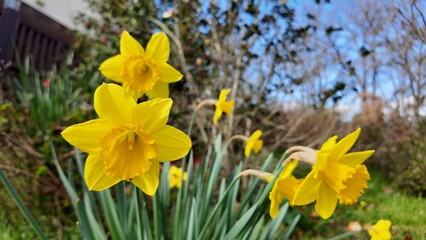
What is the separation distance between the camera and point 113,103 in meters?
0.82

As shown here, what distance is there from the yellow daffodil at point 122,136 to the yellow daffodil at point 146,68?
0.36 meters

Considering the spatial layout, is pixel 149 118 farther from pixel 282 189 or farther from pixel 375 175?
pixel 375 175

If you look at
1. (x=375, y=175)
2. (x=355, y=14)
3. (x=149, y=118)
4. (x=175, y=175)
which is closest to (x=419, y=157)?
(x=375, y=175)

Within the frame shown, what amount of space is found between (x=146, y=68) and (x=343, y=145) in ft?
2.13

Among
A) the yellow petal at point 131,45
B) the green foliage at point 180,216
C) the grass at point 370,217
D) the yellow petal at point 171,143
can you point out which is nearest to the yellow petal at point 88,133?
the yellow petal at point 171,143

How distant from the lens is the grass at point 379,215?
135cm

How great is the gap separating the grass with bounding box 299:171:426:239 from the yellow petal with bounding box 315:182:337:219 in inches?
13.1

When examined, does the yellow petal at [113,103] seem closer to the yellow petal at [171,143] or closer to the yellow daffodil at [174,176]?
the yellow petal at [171,143]

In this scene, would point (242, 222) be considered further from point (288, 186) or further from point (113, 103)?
point (113, 103)

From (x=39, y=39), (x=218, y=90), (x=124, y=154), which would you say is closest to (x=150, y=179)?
(x=124, y=154)

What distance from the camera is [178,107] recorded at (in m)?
3.68

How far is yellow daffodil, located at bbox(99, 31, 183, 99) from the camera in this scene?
119cm

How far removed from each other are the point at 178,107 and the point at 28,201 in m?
1.71

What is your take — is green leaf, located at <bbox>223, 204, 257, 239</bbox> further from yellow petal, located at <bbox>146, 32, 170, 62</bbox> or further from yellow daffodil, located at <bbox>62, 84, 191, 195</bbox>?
yellow petal, located at <bbox>146, 32, 170, 62</bbox>
